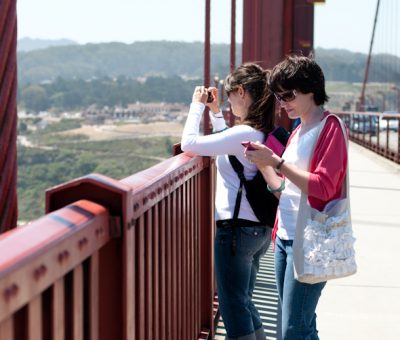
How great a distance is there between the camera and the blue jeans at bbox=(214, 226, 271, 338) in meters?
2.88

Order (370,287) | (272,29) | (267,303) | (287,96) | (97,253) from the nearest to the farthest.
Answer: (97,253) → (287,96) → (267,303) → (370,287) → (272,29)

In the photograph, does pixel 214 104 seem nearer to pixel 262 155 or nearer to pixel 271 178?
pixel 271 178

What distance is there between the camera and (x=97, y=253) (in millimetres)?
1556

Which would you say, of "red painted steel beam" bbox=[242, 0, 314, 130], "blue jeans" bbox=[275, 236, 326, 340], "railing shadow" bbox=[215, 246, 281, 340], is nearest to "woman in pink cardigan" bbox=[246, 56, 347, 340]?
"blue jeans" bbox=[275, 236, 326, 340]

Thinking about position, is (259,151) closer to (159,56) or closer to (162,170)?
(162,170)

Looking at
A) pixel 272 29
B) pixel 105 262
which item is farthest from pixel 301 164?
pixel 272 29

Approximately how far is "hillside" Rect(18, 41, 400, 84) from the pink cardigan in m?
148

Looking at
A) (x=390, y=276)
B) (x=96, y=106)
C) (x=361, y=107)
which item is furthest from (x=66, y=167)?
(x=390, y=276)

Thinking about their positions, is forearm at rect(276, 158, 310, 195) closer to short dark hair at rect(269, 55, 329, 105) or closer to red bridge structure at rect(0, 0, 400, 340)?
short dark hair at rect(269, 55, 329, 105)

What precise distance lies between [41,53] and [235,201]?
170930mm

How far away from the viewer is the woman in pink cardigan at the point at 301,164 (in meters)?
2.32

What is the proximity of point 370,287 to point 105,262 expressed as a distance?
3.59 m

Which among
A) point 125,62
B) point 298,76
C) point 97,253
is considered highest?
point 125,62

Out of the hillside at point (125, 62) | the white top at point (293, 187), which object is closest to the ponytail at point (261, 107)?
the white top at point (293, 187)
